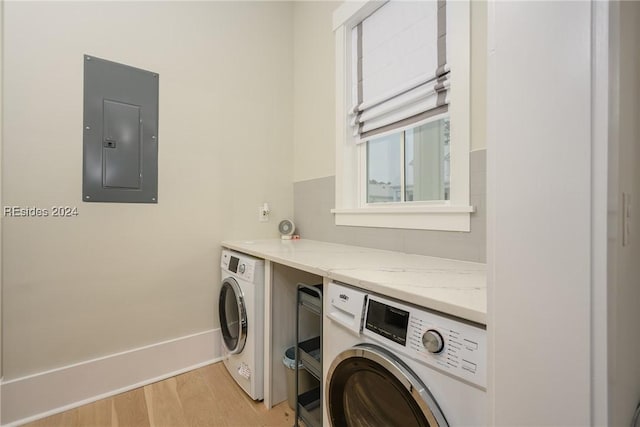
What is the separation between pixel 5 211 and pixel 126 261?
1.90 feet

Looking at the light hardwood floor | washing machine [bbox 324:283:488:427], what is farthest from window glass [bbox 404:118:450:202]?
the light hardwood floor

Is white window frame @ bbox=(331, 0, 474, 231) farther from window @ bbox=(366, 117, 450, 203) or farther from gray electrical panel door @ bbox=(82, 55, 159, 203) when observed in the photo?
gray electrical panel door @ bbox=(82, 55, 159, 203)

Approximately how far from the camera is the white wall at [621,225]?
1.26 feet

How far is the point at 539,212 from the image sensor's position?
0.42 metres

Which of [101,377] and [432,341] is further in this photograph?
[101,377]

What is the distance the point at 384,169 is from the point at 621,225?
4.77 ft

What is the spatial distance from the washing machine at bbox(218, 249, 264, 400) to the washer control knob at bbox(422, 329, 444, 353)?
1.01 m

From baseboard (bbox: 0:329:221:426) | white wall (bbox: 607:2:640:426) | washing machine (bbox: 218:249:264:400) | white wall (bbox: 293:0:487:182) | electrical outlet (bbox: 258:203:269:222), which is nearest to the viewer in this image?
white wall (bbox: 607:2:640:426)

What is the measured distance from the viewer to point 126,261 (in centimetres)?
167

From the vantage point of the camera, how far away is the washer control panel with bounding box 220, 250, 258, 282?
1.53 meters

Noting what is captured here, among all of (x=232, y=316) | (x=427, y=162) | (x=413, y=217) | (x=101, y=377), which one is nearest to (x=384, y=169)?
(x=427, y=162)

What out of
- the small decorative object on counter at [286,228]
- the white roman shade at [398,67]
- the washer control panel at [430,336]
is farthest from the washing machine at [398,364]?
the small decorative object on counter at [286,228]

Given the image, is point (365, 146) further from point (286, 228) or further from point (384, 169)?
point (286, 228)

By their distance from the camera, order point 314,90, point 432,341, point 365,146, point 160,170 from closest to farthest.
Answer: point 432,341, point 160,170, point 365,146, point 314,90
